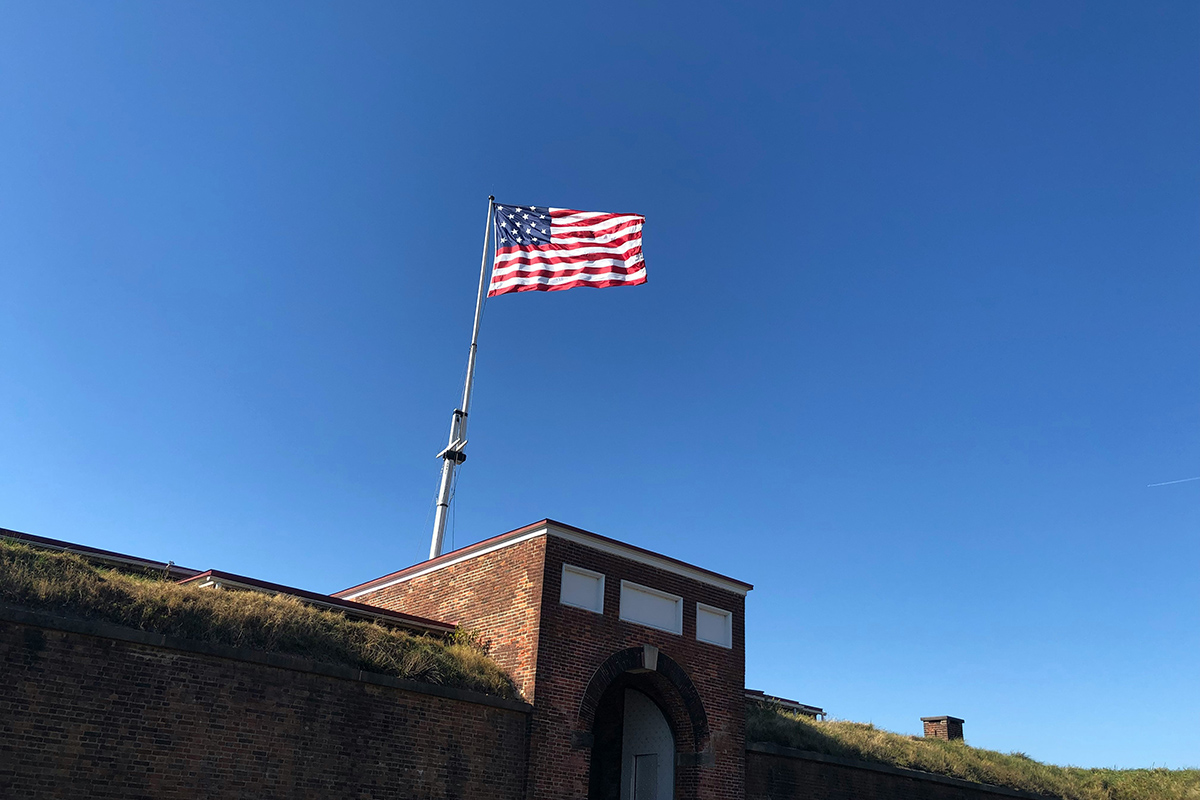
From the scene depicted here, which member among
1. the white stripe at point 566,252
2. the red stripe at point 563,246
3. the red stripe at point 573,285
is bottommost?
the red stripe at point 573,285

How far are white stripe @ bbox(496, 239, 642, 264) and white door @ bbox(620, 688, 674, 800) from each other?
11.4m

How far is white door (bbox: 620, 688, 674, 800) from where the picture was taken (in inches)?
786

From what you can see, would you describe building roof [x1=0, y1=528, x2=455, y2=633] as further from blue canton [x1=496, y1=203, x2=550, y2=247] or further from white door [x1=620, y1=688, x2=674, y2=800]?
blue canton [x1=496, y1=203, x2=550, y2=247]

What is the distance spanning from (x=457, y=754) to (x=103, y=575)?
6.54 m

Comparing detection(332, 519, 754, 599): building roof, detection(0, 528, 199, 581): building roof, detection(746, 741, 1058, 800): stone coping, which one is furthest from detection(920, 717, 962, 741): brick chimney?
detection(0, 528, 199, 581): building roof

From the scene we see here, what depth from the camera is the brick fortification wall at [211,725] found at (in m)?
11.5

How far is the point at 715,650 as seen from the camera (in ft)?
68.2

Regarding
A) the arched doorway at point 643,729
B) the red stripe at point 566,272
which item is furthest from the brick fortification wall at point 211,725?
the red stripe at point 566,272

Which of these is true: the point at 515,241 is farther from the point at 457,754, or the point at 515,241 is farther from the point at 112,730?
the point at 112,730

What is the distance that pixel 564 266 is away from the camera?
79.6ft

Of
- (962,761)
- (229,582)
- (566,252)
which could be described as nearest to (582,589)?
(229,582)

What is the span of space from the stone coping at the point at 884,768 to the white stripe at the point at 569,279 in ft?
39.7

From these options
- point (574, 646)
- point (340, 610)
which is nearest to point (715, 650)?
point (574, 646)

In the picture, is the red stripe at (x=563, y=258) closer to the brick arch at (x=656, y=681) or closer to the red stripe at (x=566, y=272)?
the red stripe at (x=566, y=272)
